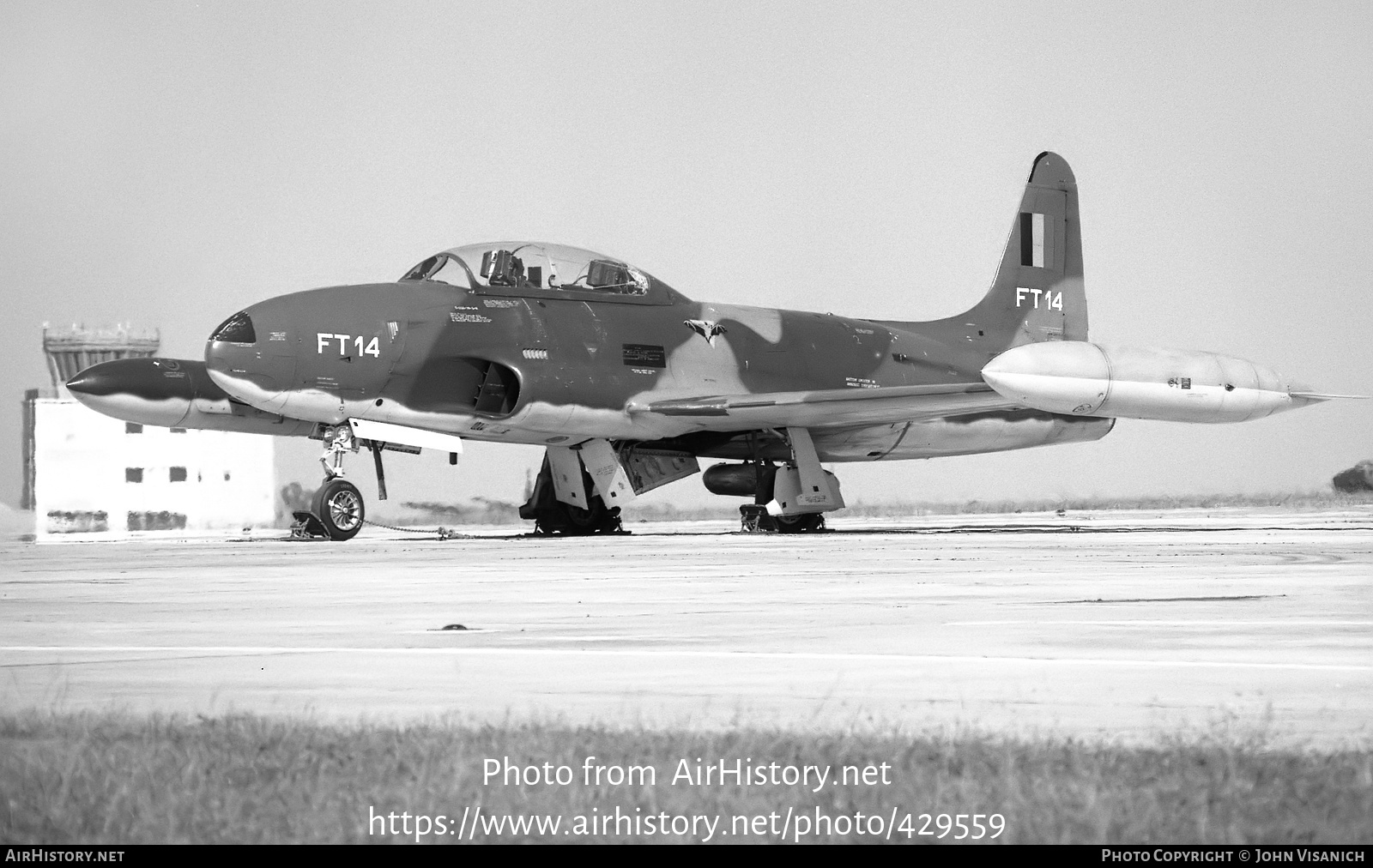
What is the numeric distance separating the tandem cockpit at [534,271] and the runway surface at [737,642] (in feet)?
23.3

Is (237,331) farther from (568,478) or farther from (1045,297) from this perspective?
(1045,297)

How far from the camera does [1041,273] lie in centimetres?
3156

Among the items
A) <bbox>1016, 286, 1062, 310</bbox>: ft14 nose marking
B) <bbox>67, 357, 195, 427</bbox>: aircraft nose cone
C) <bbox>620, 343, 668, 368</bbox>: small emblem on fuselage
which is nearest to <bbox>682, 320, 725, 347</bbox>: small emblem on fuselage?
<bbox>620, 343, 668, 368</bbox>: small emblem on fuselage

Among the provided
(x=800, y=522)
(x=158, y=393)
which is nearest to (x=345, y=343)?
(x=158, y=393)

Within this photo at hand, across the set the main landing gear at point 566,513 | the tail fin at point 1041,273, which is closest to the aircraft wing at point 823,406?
the main landing gear at point 566,513

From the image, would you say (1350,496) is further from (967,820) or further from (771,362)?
(967,820)

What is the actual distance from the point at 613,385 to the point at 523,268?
78.1 inches

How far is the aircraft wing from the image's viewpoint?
80.0 feet

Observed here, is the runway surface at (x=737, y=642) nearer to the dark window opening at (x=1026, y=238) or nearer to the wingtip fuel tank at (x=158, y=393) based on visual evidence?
the wingtip fuel tank at (x=158, y=393)

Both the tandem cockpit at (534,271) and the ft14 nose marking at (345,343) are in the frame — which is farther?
the tandem cockpit at (534,271)

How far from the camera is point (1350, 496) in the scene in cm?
4081

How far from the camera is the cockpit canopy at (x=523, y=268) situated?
76.7ft

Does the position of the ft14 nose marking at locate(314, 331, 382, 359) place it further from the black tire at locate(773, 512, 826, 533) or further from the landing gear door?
the black tire at locate(773, 512, 826, 533)
